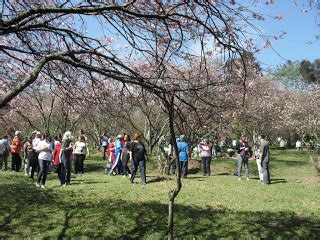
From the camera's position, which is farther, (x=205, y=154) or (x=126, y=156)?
(x=205, y=154)

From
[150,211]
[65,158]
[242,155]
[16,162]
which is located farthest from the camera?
[16,162]

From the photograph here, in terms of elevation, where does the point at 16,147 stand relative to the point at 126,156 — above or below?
above

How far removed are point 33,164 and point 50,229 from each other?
677 centimetres

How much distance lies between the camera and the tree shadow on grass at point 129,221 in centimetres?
796

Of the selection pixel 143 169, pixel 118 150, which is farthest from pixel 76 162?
pixel 143 169

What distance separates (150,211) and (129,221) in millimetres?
923

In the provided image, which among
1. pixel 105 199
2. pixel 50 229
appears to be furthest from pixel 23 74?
pixel 105 199

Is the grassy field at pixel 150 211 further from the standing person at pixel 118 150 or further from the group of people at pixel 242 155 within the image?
the standing person at pixel 118 150

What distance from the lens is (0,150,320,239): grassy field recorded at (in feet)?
26.6

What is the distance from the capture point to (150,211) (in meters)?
9.42

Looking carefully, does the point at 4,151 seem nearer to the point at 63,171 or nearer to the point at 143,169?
the point at 63,171

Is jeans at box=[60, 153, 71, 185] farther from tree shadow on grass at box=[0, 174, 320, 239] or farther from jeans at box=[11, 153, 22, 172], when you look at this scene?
jeans at box=[11, 153, 22, 172]

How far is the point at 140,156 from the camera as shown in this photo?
13.3 metres

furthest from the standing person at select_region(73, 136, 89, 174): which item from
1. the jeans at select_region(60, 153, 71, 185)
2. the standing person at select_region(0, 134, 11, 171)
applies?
the jeans at select_region(60, 153, 71, 185)
